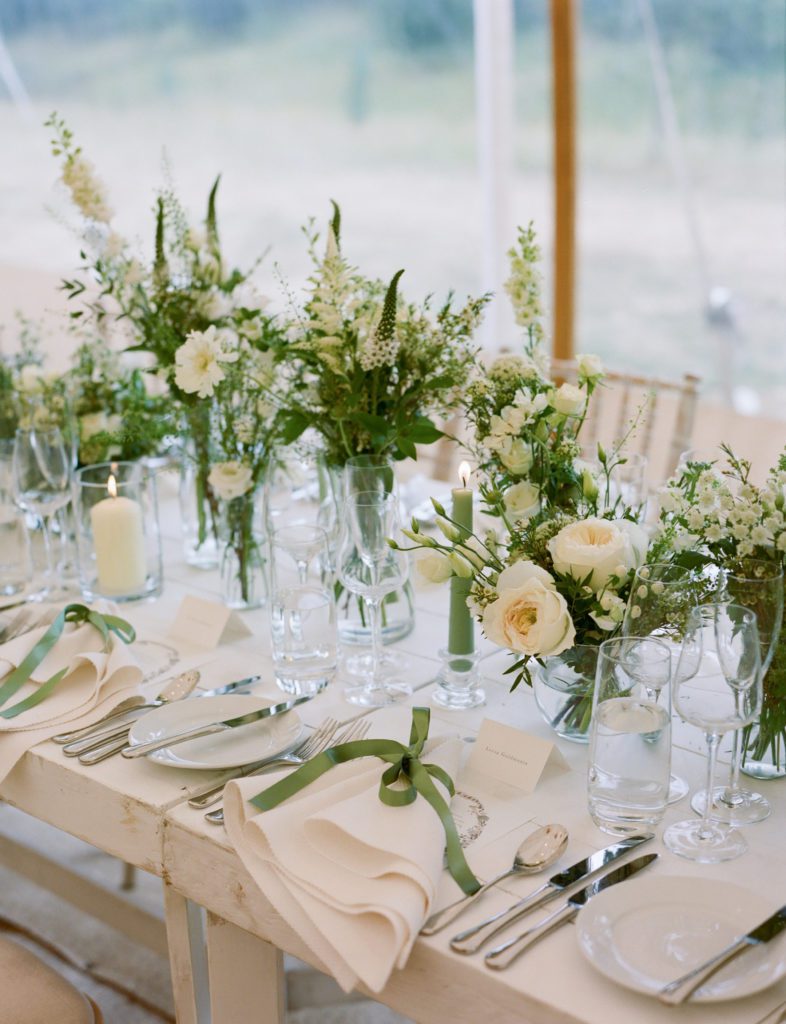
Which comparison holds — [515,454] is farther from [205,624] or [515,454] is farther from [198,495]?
[198,495]

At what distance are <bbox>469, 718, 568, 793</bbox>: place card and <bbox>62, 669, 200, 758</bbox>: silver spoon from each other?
411mm

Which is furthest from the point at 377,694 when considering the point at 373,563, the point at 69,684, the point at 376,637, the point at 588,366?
the point at 588,366

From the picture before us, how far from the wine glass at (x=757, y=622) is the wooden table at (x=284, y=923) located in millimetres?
22

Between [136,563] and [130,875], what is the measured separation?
2.91ft

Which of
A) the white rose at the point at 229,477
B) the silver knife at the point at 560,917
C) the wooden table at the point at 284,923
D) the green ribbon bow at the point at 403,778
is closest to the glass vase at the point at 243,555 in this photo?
the white rose at the point at 229,477

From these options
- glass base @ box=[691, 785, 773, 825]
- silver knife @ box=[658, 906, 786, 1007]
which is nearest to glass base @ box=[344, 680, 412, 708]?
glass base @ box=[691, 785, 773, 825]

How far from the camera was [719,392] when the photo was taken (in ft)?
15.8

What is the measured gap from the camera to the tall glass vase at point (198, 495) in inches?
75.0

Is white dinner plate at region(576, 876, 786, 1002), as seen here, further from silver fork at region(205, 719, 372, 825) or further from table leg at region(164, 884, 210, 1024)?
table leg at region(164, 884, 210, 1024)

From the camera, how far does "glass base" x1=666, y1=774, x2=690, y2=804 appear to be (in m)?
1.30

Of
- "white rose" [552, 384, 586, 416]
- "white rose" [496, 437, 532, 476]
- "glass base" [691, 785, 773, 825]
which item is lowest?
"glass base" [691, 785, 773, 825]

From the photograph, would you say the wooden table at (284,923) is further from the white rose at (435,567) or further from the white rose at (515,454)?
the white rose at (515,454)

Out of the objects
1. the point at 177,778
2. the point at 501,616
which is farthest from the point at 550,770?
the point at 177,778

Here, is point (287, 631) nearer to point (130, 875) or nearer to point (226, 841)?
point (226, 841)
